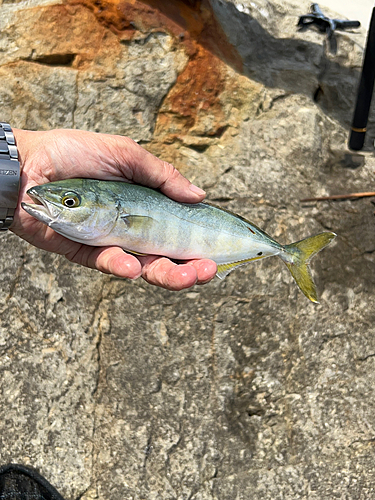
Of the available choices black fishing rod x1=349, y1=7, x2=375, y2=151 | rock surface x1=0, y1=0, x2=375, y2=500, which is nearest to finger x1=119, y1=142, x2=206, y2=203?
rock surface x1=0, y1=0, x2=375, y2=500

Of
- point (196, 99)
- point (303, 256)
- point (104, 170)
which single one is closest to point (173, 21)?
point (196, 99)

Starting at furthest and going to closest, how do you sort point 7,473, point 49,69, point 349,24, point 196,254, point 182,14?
point 349,24 < point 182,14 < point 49,69 < point 7,473 < point 196,254

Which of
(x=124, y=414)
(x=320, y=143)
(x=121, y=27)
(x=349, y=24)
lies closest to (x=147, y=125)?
(x=121, y=27)

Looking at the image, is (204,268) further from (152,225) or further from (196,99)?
(196,99)

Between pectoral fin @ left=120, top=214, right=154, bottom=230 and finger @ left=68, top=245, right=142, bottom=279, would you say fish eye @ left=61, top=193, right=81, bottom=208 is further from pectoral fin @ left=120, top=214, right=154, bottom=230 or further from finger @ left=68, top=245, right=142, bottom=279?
finger @ left=68, top=245, right=142, bottom=279

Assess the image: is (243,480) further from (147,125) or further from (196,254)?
(147,125)

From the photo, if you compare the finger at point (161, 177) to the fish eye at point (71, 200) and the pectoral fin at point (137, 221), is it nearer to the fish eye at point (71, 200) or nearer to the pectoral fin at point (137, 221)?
the pectoral fin at point (137, 221)

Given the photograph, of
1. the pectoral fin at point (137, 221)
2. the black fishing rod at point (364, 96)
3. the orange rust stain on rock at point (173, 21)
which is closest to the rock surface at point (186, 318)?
the orange rust stain on rock at point (173, 21)
